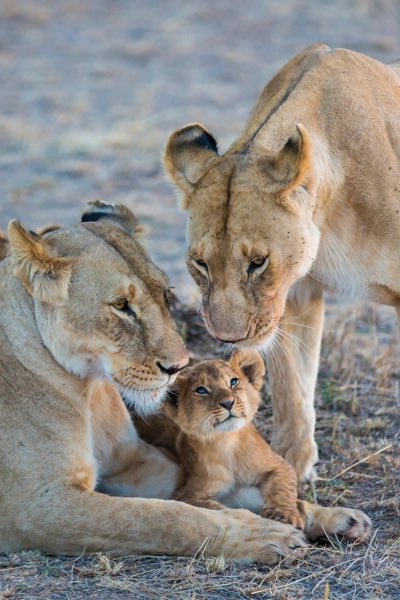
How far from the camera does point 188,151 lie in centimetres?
509

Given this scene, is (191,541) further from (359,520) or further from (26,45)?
(26,45)

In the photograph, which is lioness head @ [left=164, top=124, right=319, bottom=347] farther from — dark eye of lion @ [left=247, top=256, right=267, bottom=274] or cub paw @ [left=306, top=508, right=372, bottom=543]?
cub paw @ [left=306, top=508, right=372, bottom=543]

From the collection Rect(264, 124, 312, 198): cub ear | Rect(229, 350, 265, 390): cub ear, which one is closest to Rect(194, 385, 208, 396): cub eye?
Rect(229, 350, 265, 390): cub ear

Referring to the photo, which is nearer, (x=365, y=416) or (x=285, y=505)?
(x=285, y=505)

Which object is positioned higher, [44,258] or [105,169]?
[44,258]

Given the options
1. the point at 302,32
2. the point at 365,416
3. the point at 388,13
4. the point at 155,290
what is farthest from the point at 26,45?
the point at 155,290

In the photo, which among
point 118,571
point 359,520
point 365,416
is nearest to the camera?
point 118,571

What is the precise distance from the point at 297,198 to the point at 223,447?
3.14ft

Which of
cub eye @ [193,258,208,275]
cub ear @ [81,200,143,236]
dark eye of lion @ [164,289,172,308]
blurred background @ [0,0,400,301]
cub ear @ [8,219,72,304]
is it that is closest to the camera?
cub ear @ [8,219,72,304]

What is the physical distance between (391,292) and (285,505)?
2.88ft

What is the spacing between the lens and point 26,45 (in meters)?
14.6

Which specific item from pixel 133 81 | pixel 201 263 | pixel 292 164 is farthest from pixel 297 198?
pixel 133 81

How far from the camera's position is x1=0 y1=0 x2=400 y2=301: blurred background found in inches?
388

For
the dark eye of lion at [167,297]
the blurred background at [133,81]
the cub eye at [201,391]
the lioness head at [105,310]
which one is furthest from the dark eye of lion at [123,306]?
the blurred background at [133,81]
